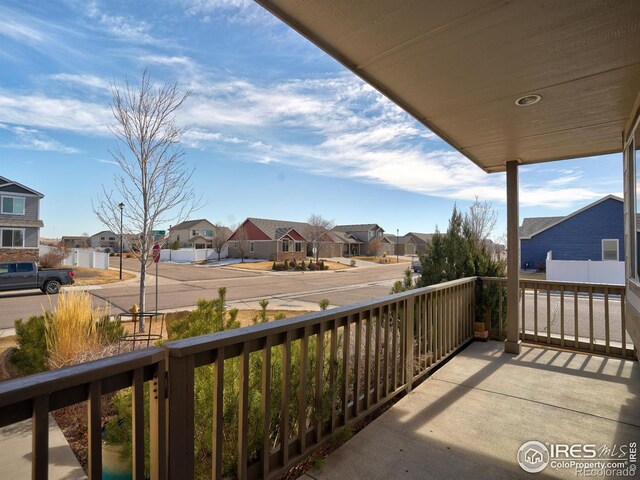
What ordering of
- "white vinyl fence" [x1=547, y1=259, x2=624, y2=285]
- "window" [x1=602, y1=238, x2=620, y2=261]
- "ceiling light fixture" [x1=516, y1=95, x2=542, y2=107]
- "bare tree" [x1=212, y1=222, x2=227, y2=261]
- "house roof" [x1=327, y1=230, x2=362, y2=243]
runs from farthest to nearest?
"house roof" [x1=327, y1=230, x2=362, y2=243] < "bare tree" [x1=212, y1=222, x2=227, y2=261] < "window" [x1=602, y1=238, x2=620, y2=261] < "white vinyl fence" [x1=547, y1=259, x2=624, y2=285] < "ceiling light fixture" [x1=516, y1=95, x2=542, y2=107]

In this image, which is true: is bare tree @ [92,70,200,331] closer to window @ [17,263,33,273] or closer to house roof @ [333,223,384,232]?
window @ [17,263,33,273]

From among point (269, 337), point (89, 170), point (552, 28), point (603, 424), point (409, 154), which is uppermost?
point (409, 154)

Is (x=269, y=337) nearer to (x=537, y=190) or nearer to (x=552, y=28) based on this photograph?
(x=552, y=28)

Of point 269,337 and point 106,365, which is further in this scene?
point 269,337

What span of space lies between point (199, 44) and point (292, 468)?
668 centimetres

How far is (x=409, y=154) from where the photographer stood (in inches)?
473

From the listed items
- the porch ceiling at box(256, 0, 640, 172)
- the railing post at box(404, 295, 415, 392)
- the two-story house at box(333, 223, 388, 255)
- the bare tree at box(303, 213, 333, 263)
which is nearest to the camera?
the porch ceiling at box(256, 0, 640, 172)

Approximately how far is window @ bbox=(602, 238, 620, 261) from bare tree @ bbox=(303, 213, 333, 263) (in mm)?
24259

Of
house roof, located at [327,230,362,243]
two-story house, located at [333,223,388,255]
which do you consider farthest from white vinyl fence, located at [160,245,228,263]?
two-story house, located at [333,223,388,255]

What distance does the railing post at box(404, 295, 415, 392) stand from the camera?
10.1 ft

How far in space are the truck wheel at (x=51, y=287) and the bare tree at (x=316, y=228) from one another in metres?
25.6

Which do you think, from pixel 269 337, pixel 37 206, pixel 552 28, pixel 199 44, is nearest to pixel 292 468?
pixel 269 337

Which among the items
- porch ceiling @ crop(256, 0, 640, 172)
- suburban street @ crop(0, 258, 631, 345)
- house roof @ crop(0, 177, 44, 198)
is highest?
house roof @ crop(0, 177, 44, 198)

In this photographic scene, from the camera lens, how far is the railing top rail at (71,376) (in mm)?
Answer: 920
